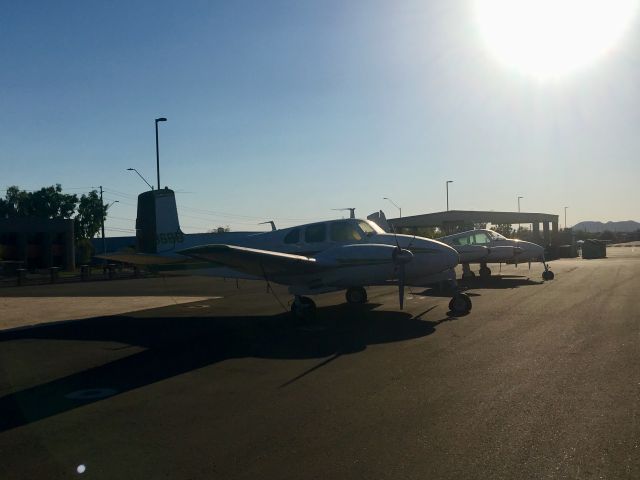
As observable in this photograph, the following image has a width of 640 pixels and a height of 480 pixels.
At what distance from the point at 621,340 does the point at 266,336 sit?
7.03 meters

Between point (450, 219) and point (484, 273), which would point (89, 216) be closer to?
point (450, 219)

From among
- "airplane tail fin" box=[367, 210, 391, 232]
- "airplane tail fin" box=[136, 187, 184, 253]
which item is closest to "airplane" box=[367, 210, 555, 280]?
"airplane tail fin" box=[367, 210, 391, 232]

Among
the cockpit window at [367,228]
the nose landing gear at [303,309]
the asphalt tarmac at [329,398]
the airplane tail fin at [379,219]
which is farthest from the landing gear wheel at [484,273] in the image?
the nose landing gear at [303,309]

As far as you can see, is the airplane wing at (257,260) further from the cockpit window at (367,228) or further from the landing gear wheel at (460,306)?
the landing gear wheel at (460,306)

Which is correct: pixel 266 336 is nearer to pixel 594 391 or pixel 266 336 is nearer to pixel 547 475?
pixel 594 391

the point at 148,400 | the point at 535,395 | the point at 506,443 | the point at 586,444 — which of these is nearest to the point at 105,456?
the point at 148,400

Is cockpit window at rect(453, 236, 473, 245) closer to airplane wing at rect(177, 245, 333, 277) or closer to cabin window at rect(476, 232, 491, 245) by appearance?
cabin window at rect(476, 232, 491, 245)

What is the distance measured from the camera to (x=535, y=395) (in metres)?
7.56

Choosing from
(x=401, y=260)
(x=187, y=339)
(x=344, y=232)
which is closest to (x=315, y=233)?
(x=344, y=232)

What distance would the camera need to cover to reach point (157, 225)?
1975 centimetres

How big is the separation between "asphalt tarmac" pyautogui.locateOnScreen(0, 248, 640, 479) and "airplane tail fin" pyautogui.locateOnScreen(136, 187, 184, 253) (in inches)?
184

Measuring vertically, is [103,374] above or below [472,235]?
below

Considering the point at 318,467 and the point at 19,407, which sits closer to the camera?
the point at 318,467

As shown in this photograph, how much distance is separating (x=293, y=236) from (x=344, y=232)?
1606mm
